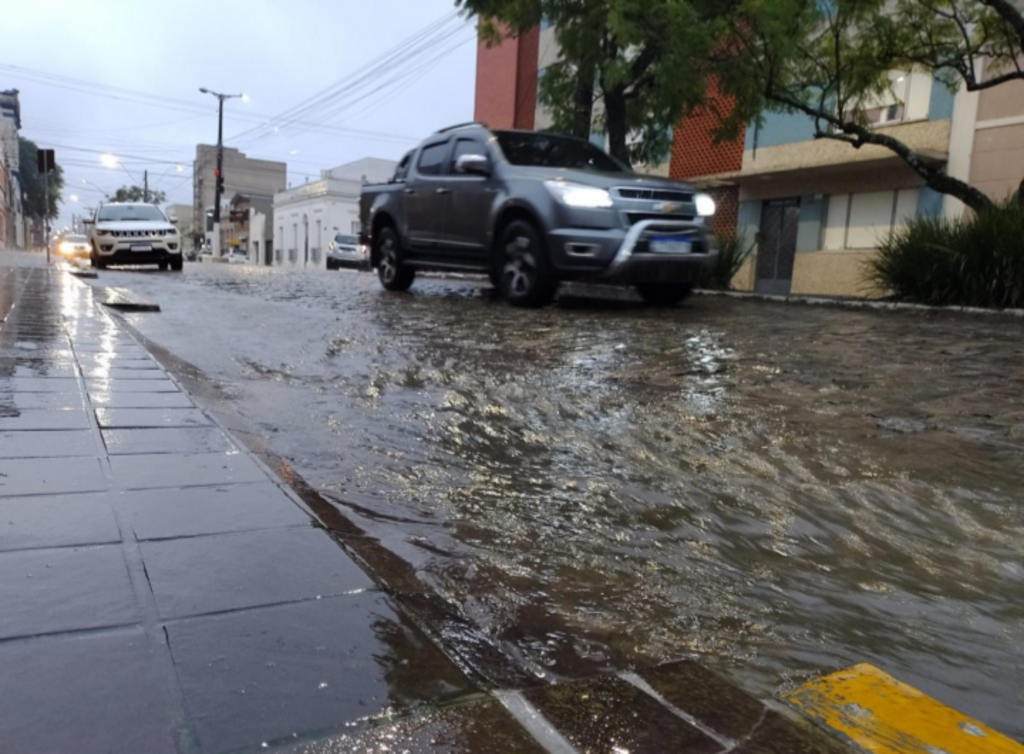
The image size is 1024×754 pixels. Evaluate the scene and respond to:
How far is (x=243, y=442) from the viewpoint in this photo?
337 centimetres

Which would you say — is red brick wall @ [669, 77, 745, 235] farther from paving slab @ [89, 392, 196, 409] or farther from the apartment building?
paving slab @ [89, 392, 196, 409]

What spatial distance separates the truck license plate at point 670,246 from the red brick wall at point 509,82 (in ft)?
66.6

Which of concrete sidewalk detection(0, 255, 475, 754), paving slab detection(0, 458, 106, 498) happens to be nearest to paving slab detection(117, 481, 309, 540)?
concrete sidewalk detection(0, 255, 475, 754)

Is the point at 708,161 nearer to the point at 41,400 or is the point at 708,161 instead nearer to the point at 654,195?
the point at 654,195

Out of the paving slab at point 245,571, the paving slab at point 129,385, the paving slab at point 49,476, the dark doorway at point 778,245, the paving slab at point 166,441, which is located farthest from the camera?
the dark doorway at point 778,245

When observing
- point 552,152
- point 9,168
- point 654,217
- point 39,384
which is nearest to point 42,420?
point 39,384

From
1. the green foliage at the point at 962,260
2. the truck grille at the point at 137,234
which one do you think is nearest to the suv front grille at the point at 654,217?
the green foliage at the point at 962,260

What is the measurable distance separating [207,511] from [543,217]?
615 centimetres

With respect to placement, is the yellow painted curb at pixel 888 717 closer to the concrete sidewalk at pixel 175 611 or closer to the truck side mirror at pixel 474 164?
the concrete sidewalk at pixel 175 611

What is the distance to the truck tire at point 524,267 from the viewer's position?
8273 mm

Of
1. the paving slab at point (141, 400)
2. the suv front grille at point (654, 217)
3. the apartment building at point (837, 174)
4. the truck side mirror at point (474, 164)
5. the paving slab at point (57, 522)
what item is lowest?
the paving slab at point (57, 522)

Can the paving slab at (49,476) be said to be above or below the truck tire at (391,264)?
below

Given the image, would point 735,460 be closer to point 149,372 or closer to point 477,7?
point 149,372

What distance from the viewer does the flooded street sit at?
2.00 metres
